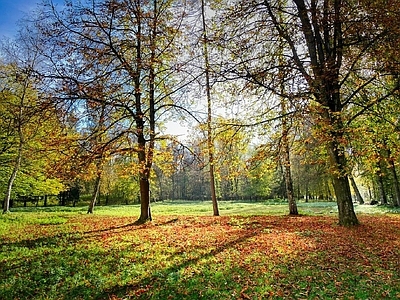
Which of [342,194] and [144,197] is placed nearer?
[342,194]

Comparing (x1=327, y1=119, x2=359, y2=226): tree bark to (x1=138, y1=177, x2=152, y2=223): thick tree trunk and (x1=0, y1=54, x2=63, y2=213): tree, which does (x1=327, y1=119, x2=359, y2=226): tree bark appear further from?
(x1=0, y1=54, x2=63, y2=213): tree

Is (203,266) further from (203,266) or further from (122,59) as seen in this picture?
(122,59)

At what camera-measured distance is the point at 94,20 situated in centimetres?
1136

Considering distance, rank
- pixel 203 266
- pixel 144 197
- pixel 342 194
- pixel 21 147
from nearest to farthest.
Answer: pixel 203 266 < pixel 342 194 < pixel 144 197 < pixel 21 147

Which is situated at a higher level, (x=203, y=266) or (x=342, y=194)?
(x=342, y=194)

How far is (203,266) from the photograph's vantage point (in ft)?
21.2

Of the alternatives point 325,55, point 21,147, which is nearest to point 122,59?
point 325,55

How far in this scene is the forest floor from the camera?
523 cm

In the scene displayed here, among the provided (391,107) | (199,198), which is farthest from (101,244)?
(199,198)

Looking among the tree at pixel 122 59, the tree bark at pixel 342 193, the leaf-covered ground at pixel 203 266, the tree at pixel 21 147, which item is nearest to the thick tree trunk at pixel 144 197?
the tree at pixel 122 59

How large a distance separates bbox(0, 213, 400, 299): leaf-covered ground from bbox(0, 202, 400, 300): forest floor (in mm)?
19

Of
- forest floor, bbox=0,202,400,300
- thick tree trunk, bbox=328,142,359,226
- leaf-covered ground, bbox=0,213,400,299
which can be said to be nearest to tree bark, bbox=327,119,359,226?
thick tree trunk, bbox=328,142,359,226

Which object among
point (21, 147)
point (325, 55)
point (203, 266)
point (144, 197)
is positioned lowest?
point (203, 266)

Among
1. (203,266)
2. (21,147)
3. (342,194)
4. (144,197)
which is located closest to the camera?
(203,266)
